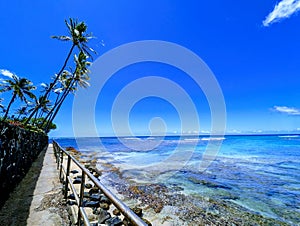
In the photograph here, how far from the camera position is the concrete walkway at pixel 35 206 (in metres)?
2.86

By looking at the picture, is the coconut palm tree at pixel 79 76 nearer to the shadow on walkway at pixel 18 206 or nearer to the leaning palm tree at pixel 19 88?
the leaning palm tree at pixel 19 88

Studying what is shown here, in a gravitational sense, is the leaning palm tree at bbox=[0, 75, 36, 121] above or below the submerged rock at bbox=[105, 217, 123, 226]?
above

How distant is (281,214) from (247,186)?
288 cm

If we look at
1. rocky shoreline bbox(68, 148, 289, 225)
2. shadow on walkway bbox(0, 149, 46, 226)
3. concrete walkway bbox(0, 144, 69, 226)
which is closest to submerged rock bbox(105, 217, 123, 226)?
rocky shoreline bbox(68, 148, 289, 225)

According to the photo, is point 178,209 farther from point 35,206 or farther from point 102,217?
point 35,206

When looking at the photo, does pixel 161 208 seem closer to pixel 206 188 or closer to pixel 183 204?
pixel 183 204

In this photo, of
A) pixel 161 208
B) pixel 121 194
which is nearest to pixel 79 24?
pixel 121 194

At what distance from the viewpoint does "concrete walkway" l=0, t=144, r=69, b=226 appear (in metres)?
2.86

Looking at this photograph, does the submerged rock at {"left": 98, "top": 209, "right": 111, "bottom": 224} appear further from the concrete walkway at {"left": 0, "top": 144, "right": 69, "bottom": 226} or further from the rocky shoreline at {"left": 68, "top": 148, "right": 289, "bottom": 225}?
the concrete walkway at {"left": 0, "top": 144, "right": 69, "bottom": 226}

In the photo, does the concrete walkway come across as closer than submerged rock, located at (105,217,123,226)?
Yes

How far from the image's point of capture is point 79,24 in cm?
1733

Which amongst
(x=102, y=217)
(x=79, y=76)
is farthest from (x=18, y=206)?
(x=79, y=76)

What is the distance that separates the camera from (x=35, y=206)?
11.1ft

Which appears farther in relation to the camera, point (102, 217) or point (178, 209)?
point (178, 209)
